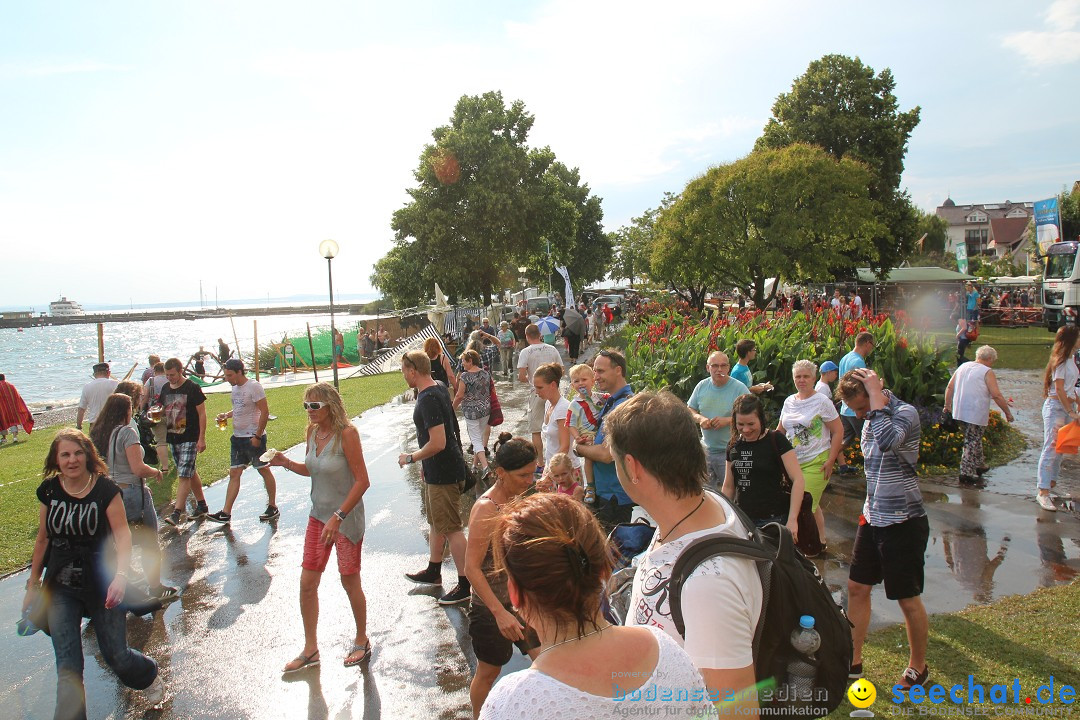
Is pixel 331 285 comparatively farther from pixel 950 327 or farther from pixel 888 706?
pixel 950 327

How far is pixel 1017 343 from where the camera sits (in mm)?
24781

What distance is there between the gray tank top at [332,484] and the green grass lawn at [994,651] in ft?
10.5

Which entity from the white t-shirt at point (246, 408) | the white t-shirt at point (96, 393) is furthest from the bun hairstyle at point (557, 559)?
the white t-shirt at point (96, 393)

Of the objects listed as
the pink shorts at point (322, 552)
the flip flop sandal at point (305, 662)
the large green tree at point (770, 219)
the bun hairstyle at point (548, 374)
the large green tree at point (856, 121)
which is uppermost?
the large green tree at point (856, 121)

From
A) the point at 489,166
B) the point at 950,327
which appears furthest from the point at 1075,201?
the point at 489,166

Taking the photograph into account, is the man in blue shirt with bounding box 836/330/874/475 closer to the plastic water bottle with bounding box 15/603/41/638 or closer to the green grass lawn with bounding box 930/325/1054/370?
the plastic water bottle with bounding box 15/603/41/638

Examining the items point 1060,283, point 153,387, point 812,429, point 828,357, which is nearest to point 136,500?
point 153,387

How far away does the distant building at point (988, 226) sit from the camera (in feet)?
310

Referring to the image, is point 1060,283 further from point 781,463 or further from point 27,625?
point 27,625

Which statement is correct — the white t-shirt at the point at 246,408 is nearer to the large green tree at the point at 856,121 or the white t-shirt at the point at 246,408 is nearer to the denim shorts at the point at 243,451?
the denim shorts at the point at 243,451

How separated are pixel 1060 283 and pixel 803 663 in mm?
34265

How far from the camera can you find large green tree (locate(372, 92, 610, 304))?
34.0 meters

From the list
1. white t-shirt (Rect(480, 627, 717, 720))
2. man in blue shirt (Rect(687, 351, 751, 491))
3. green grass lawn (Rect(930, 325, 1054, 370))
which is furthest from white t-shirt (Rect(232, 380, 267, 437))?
green grass lawn (Rect(930, 325, 1054, 370))

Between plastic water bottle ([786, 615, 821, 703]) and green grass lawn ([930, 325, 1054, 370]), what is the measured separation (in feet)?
49.8
